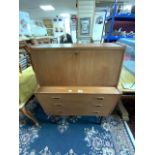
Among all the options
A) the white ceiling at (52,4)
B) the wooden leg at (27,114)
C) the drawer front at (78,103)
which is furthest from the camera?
the white ceiling at (52,4)

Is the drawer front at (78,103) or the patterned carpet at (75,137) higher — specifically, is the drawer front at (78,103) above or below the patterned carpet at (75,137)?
above

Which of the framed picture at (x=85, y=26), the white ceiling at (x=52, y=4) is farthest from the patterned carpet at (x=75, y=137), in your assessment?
the white ceiling at (x=52, y=4)

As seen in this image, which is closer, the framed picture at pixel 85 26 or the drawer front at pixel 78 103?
the drawer front at pixel 78 103

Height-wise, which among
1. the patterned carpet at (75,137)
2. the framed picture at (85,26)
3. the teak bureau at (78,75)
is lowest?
the patterned carpet at (75,137)

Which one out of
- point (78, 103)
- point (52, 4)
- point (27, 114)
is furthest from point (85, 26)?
point (52, 4)

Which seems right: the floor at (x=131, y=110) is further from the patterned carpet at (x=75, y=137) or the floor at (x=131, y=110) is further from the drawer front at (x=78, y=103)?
the drawer front at (x=78, y=103)

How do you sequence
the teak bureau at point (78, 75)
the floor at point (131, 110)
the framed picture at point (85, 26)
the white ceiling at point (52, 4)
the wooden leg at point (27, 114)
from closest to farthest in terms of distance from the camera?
the teak bureau at point (78, 75) → the wooden leg at point (27, 114) → the floor at point (131, 110) → the framed picture at point (85, 26) → the white ceiling at point (52, 4)

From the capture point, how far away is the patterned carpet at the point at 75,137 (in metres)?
1.38

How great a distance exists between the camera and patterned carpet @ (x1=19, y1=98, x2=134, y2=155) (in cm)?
138

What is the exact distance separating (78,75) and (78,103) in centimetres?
30

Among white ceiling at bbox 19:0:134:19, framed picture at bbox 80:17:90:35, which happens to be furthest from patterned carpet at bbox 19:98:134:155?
white ceiling at bbox 19:0:134:19

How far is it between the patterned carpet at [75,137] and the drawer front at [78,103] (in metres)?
0.22

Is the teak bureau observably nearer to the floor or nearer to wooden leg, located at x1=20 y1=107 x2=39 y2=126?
wooden leg, located at x1=20 y1=107 x2=39 y2=126
